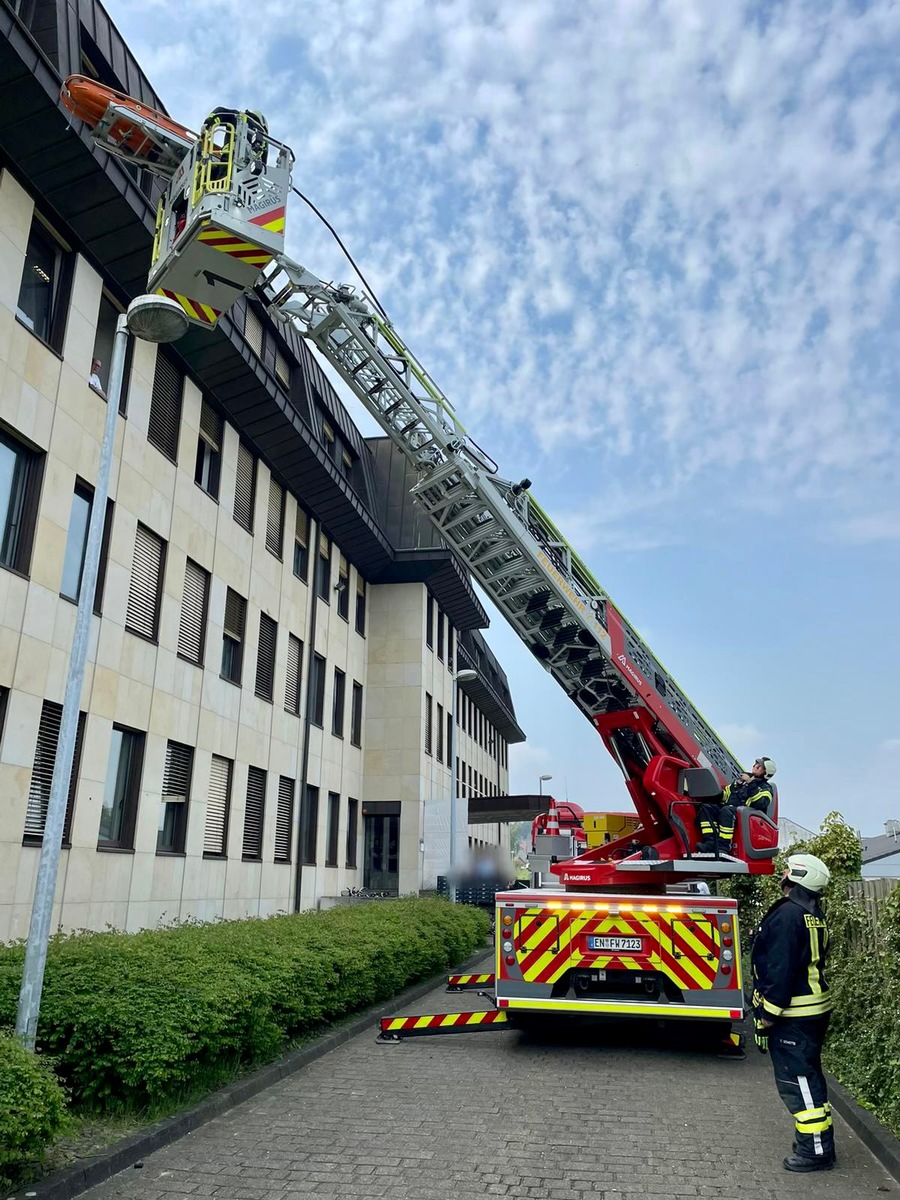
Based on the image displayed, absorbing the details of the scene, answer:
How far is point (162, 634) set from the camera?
15.6m

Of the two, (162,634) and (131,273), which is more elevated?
(131,273)

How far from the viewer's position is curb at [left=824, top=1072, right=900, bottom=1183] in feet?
17.8

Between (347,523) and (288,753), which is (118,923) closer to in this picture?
(288,753)

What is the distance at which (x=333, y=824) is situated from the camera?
25.0 m

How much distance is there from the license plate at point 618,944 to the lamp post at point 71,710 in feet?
16.4

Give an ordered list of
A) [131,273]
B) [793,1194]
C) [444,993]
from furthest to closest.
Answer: [131,273], [444,993], [793,1194]

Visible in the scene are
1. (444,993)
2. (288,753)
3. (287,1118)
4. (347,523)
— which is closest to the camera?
(287,1118)

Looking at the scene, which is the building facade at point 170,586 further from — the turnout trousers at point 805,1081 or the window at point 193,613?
the turnout trousers at point 805,1081

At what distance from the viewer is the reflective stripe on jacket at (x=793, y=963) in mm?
5594

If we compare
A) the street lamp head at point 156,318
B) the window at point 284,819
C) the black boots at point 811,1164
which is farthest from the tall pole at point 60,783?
the window at point 284,819

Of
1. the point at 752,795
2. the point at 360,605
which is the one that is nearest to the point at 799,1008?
the point at 752,795

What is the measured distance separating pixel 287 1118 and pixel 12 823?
22.1 feet

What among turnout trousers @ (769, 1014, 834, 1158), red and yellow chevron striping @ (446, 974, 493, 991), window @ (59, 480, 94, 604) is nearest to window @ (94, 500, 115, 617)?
window @ (59, 480, 94, 604)

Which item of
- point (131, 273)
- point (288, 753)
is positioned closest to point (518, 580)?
point (131, 273)
